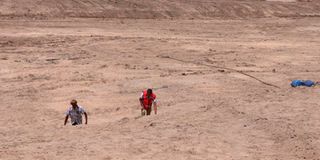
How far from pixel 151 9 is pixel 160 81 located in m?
19.0

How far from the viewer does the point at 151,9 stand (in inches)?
1521

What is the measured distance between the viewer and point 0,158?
10.4 metres

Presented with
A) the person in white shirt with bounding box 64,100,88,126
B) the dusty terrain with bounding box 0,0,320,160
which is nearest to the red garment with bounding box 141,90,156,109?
the dusty terrain with bounding box 0,0,320,160

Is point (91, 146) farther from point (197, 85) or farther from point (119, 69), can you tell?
point (119, 69)

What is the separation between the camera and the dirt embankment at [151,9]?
116 ft

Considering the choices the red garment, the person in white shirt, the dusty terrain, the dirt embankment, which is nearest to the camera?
the dusty terrain

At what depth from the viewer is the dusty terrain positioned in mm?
11312

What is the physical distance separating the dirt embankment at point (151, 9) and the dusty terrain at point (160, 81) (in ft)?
0.49

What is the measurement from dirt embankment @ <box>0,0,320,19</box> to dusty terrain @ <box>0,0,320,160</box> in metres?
0.15

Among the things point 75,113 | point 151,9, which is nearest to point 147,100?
point 75,113

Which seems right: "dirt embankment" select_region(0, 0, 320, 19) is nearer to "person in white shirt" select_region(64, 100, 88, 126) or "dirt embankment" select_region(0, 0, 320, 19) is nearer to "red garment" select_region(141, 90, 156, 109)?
"red garment" select_region(141, 90, 156, 109)

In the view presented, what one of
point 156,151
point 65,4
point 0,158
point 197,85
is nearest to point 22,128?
point 0,158

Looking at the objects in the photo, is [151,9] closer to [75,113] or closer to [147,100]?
[147,100]

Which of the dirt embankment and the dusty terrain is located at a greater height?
the dirt embankment
